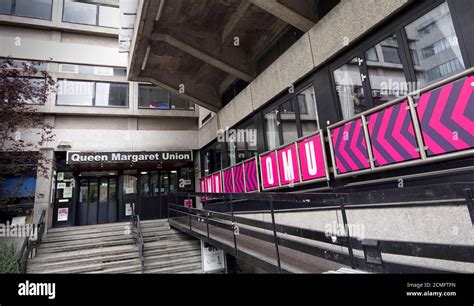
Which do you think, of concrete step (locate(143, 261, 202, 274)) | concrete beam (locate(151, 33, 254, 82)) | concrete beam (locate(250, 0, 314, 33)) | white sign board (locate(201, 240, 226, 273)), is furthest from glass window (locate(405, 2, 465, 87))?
concrete step (locate(143, 261, 202, 274))

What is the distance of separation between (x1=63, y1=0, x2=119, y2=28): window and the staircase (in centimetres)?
838

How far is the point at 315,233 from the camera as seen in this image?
8.25 feet

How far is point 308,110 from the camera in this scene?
5043 millimetres

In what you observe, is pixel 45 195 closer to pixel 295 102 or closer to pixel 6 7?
pixel 6 7

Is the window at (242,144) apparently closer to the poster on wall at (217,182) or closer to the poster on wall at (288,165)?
the poster on wall at (217,182)

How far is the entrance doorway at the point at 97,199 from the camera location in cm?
1042

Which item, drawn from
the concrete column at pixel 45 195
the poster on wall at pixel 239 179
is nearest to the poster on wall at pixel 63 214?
the concrete column at pixel 45 195

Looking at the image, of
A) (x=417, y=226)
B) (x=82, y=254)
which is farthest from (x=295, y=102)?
(x=82, y=254)

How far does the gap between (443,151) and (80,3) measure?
13608 millimetres

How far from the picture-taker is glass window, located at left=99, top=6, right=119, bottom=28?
36.3 feet

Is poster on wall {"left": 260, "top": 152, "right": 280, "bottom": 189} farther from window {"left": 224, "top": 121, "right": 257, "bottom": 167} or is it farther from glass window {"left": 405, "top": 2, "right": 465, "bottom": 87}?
glass window {"left": 405, "top": 2, "right": 465, "bottom": 87}

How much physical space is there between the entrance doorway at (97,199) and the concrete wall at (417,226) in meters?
9.67

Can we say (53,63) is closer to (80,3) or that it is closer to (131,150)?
(80,3)
